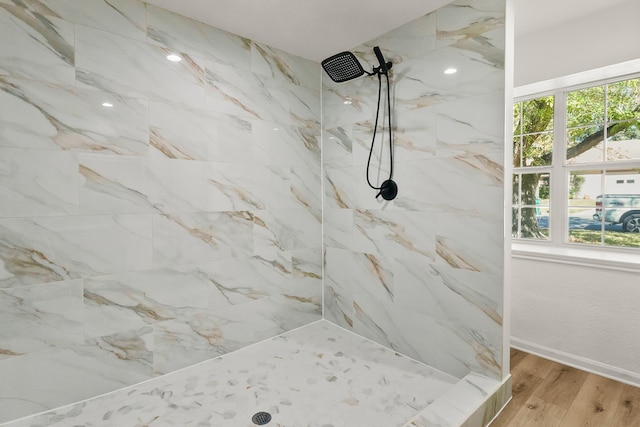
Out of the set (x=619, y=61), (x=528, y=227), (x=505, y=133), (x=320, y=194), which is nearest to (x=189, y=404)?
(x=320, y=194)

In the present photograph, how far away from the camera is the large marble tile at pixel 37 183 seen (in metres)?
1.35

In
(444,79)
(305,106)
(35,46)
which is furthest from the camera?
(305,106)

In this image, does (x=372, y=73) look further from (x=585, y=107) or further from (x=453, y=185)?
(x=585, y=107)

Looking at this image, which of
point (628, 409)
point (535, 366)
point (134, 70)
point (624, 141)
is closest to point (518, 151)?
point (624, 141)

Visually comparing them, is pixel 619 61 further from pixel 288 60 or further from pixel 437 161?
pixel 288 60

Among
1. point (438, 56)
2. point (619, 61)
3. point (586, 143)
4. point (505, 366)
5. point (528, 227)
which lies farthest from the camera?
point (528, 227)

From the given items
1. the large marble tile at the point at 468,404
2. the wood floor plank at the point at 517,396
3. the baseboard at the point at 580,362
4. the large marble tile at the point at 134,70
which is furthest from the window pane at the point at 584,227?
the large marble tile at the point at 134,70

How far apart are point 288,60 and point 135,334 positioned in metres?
2.01

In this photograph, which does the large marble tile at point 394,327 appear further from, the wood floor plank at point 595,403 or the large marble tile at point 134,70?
the large marble tile at point 134,70

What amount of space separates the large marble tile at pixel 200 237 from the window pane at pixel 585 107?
8.64 ft

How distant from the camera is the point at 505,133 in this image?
1.53 metres

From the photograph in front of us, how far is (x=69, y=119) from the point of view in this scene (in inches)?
57.8

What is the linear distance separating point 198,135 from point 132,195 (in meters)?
0.50

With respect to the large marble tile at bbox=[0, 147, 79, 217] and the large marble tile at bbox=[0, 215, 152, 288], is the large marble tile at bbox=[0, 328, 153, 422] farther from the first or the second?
the large marble tile at bbox=[0, 147, 79, 217]
